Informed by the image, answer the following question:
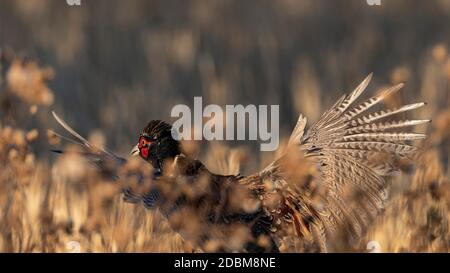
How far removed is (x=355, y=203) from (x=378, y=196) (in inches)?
7.9

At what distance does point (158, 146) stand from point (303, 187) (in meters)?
0.66

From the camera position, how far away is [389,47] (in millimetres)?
8656

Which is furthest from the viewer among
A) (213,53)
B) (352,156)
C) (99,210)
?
(213,53)

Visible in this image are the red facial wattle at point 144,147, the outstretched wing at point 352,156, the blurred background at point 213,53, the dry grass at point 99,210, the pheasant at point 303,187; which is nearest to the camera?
the dry grass at point 99,210

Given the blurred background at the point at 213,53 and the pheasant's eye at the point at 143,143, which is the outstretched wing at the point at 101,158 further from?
the blurred background at the point at 213,53

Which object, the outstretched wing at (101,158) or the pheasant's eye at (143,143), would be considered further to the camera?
the pheasant's eye at (143,143)

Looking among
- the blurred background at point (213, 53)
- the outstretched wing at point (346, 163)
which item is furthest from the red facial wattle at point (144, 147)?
the blurred background at point (213, 53)

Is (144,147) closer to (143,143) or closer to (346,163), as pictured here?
(143,143)

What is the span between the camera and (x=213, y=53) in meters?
8.58

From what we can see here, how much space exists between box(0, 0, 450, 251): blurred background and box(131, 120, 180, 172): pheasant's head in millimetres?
1505

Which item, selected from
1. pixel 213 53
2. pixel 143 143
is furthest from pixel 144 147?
pixel 213 53

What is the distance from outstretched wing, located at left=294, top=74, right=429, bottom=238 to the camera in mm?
5207

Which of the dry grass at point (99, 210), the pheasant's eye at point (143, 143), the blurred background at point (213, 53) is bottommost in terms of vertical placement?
the dry grass at point (99, 210)

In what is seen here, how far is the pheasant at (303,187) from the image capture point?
4.96 m
